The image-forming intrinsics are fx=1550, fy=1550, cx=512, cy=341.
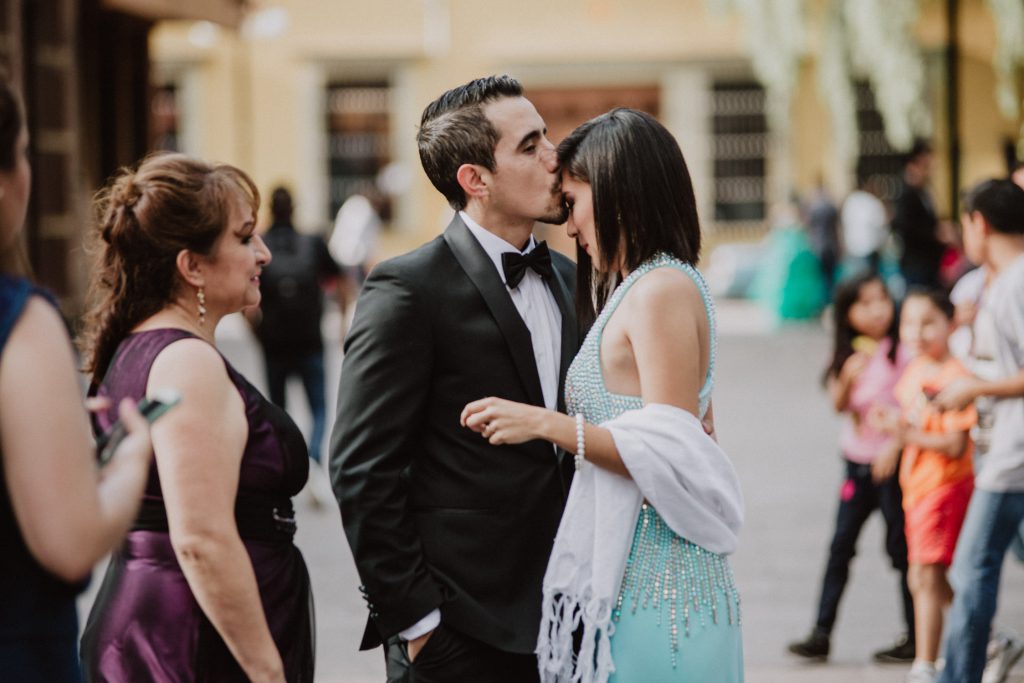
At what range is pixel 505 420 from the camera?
308 centimetres

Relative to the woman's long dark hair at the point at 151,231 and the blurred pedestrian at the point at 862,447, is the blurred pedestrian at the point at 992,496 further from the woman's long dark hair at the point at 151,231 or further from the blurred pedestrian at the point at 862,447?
the woman's long dark hair at the point at 151,231

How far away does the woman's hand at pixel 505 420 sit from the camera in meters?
3.07

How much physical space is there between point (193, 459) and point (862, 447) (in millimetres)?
3896

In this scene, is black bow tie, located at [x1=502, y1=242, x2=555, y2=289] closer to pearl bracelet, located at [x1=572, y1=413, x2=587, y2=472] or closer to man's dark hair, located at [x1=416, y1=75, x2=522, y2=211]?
man's dark hair, located at [x1=416, y1=75, x2=522, y2=211]

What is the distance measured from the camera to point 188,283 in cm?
321

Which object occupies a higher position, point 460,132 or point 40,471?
point 460,132

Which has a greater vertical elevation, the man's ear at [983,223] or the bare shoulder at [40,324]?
the man's ear at [983,223]

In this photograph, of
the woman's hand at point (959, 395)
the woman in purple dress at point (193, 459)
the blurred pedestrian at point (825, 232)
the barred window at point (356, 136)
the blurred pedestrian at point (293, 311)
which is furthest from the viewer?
the barred window at point (356, 136)

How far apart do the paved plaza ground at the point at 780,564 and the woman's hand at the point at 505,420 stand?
10.3 ft

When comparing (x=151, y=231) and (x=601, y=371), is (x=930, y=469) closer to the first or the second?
(x=601, y=371)

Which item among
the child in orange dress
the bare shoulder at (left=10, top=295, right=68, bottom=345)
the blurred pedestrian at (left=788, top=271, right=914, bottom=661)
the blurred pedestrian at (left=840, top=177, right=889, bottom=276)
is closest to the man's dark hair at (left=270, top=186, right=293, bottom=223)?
the blurred pedestrian at (left=788, top=271, right=914, bottom=661)

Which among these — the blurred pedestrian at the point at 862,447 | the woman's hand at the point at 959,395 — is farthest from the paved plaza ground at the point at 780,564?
the woman's hand at the point at 959,395

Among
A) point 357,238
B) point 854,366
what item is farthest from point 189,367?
point 357,238

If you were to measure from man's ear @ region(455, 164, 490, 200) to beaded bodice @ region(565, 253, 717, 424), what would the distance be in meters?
0.45
